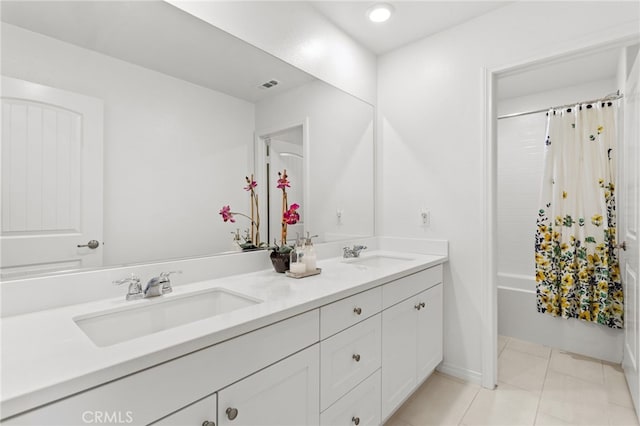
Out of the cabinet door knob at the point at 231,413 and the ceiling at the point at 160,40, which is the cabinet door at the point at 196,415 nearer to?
the cabinet door knob at the point at 231,413

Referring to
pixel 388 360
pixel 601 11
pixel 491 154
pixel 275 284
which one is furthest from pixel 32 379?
pixel 601 11

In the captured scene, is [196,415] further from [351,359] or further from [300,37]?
[300,37]

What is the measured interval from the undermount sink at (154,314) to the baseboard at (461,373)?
1.63 m

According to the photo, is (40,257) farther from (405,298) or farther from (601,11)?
(601,11)

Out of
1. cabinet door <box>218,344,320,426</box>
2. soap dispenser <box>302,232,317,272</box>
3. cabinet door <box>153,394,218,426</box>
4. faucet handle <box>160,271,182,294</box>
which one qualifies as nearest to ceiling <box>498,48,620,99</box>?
soap dispenser <box>302,232,317,272</box>

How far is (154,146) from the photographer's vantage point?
1.28 metres

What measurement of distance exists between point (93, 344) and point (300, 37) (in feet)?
5.92

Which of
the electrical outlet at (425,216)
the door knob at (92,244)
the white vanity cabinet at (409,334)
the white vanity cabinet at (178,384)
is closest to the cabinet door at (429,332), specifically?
the white vanity cabinet at (409,334)

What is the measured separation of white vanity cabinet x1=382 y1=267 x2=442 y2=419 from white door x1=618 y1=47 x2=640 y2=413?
979 mm

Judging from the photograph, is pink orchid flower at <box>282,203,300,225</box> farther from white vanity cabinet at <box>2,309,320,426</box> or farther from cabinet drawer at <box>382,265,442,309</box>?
white vanity cabinet at <box>2,309,320,426</box>

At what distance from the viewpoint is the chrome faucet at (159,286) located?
1143 millimetres

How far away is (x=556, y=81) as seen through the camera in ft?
8.89

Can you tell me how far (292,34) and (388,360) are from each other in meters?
1.82

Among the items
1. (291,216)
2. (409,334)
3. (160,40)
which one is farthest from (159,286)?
(409,334)
